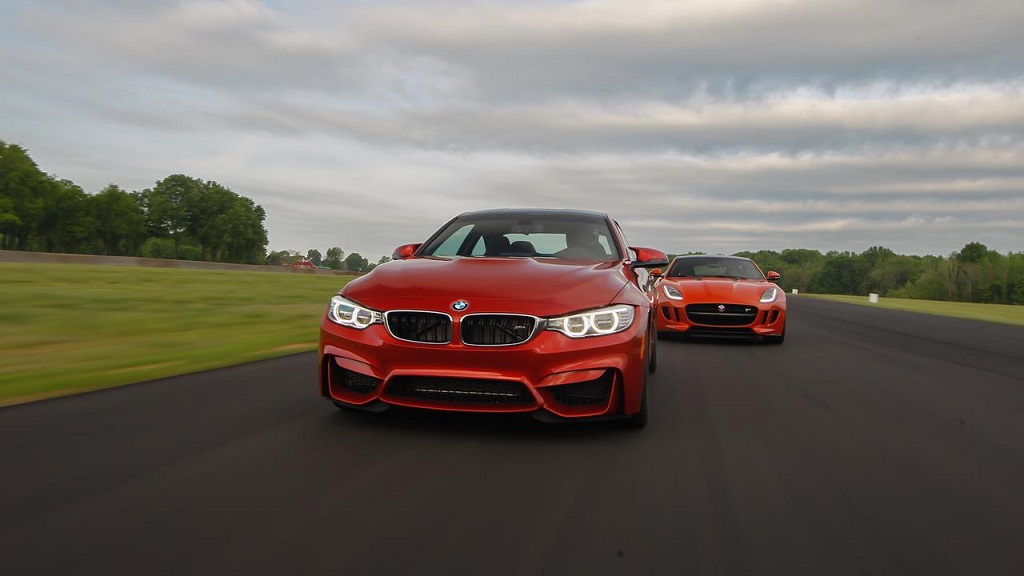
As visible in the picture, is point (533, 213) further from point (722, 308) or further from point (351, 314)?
point (722, 308)

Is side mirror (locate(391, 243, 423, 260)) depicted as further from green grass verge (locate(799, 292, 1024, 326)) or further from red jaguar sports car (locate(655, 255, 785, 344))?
green grass verge (locate(799, 292, 1024, 326))

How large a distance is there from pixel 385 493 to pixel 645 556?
1.17 meters

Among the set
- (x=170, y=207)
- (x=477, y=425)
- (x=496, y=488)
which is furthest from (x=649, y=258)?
(x=170, y=207)

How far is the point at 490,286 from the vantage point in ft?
14.9

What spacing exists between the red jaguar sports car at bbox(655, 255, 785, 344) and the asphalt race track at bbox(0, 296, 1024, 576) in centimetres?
508

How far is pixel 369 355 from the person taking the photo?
4.39 metres

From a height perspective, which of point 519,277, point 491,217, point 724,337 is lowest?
point 724,337

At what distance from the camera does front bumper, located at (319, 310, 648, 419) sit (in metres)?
4.23

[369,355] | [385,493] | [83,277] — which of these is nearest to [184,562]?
[385,493]

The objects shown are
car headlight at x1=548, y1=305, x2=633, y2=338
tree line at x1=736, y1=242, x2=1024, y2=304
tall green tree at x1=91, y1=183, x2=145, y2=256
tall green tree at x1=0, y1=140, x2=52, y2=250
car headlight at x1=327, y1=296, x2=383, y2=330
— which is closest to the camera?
car headlight at x1=548, y1=305, x2=633, y2=338

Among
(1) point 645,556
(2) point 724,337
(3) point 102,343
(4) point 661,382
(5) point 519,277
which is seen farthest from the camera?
(2) point 724,337

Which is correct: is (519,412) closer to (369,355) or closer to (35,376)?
(369,355)

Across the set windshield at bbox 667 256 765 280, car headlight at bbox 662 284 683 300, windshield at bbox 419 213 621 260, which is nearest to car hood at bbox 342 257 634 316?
windshield at bbox 419 213 621 260

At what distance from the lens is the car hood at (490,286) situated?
4387mm
